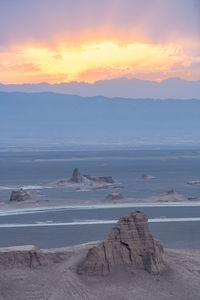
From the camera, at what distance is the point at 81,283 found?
2766cm

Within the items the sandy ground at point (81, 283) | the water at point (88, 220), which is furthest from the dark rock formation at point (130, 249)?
the water at point (88, 220)

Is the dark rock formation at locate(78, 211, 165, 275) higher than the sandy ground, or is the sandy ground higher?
the dark rock formation at locate(78, 211, 165, 275)

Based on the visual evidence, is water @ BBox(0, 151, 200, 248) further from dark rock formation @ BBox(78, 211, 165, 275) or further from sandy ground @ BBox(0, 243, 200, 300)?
sandy ground @ BBox(0, 243, 200, 300)

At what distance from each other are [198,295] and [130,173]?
8390cm

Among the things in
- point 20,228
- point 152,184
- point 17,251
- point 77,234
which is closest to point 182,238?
point 77,234

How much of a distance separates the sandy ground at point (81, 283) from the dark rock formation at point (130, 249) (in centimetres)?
30

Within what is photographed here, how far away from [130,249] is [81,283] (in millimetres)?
2383

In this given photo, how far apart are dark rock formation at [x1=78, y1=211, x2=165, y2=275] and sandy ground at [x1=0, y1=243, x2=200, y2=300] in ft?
0.98

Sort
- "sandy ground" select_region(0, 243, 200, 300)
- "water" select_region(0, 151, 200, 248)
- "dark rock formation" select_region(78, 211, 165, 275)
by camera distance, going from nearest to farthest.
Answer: "sandy ground" select_region(0, 243, 200, 300)
"dark rock formation" select_region(78, 211, 165, 275)
"water" select_region(0, 151, 200, 248)

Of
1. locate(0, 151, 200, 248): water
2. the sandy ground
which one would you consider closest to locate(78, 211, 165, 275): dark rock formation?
the sandy ground

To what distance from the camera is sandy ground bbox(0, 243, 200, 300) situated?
1057 inches

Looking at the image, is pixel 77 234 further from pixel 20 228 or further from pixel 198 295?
pixel 198 295

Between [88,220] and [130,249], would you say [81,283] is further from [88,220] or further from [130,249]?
[88,220]

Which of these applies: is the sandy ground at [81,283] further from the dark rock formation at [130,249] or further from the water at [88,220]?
the water at [88,220]
